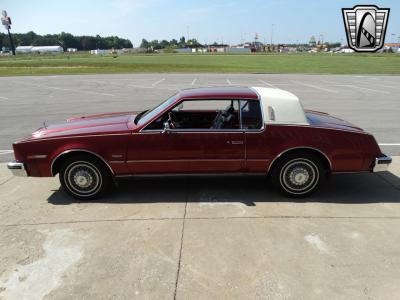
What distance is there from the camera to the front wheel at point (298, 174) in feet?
15.3

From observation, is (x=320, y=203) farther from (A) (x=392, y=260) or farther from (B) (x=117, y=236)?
(B) (x=117, y=236)

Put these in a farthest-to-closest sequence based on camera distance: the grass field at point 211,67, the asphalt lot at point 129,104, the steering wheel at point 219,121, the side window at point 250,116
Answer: the grass field at point 211,67 < the asphalt lot at point 129,104 < the steering wheel at point 219,121 < the side window at point 250,116

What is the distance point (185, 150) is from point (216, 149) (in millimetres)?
400

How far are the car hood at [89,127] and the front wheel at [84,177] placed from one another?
0.36 metres

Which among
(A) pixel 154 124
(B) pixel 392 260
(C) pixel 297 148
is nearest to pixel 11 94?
(A) pixel 154 124

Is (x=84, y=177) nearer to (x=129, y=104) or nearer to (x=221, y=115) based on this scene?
(x=221, y=115)

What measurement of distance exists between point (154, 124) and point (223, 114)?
1016mm

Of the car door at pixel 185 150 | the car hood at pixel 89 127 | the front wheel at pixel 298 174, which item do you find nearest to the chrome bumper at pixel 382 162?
the front wheel at pixel 298 174

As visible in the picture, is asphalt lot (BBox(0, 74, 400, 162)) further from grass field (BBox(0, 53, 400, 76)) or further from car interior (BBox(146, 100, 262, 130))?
grass field (BBox(0, 53, 400, 76))

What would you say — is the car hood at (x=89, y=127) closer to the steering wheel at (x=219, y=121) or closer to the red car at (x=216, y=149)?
the red car at (x=216, y=149)

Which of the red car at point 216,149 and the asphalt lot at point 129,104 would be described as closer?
the red car at point 216,149

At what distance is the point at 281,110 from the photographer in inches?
183

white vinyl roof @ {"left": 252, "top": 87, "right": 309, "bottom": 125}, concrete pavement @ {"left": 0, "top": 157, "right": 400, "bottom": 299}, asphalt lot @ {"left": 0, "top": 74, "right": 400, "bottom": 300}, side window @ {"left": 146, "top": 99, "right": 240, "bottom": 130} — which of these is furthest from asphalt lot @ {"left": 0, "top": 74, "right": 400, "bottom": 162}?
side window @ {"left": 146, "top": 99, "right": 240, "bottom": 130}

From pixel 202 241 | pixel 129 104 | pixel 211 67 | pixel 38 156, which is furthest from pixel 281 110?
pixel 211 67
